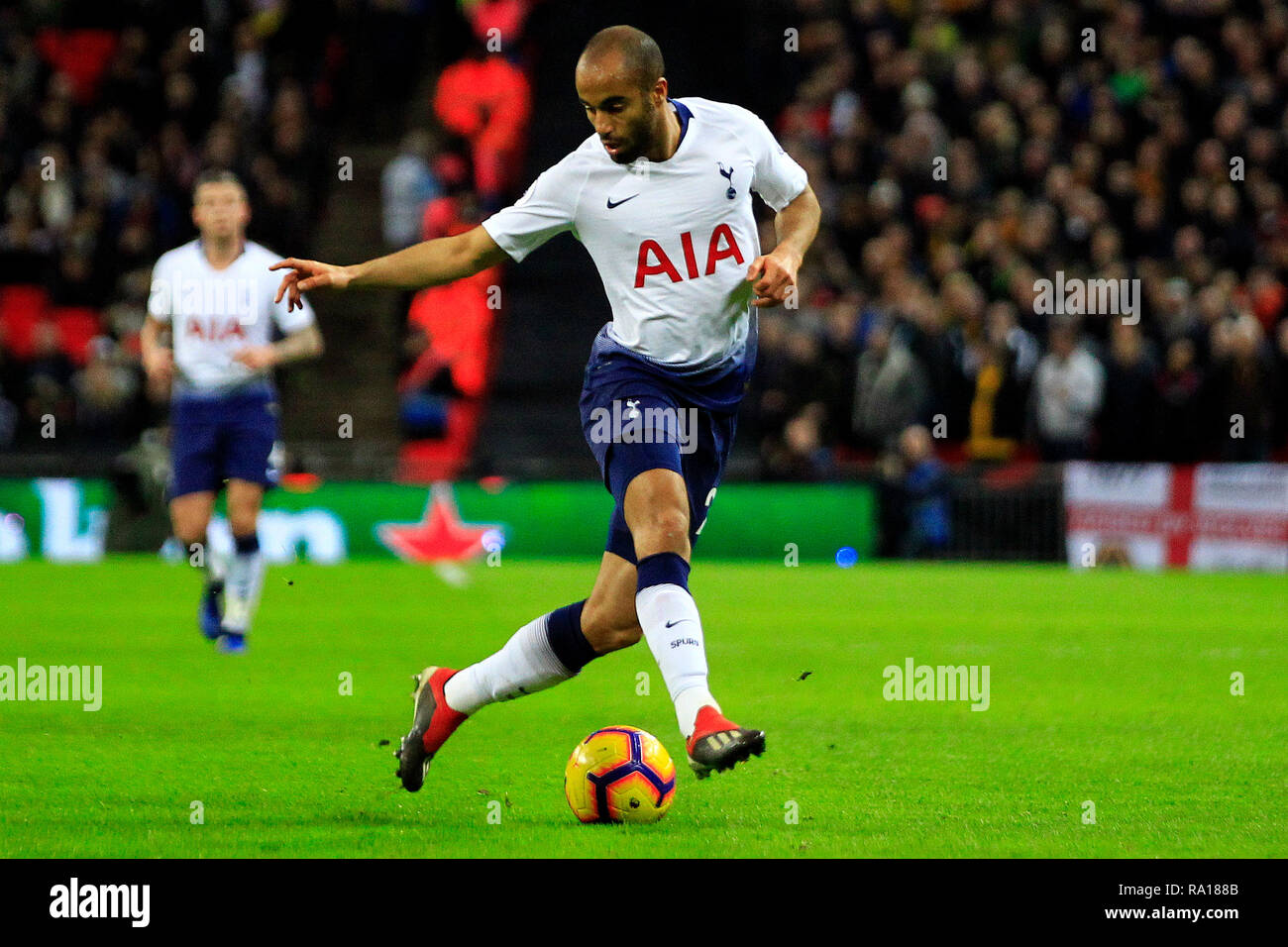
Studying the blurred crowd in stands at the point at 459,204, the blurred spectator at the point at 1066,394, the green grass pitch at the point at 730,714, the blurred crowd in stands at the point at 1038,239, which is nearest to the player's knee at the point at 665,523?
the green grass pitch at the point at 730,714

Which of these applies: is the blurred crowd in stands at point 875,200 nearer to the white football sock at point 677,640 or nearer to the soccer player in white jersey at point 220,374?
the soccer player in white jersey at point 220,374

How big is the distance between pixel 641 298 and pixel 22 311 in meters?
17.2

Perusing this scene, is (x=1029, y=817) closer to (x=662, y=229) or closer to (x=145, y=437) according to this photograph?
(x=662, y=229)

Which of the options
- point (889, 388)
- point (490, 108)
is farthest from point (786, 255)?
point (490, 108)

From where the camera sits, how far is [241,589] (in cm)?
1124

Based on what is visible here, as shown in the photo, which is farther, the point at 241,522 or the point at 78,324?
the point at 78,324

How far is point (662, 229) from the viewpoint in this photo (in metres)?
6.43

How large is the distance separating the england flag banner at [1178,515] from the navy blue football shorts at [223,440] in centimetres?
969

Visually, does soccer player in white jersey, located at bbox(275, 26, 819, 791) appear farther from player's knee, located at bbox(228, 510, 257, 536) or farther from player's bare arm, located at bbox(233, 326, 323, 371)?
player's knee, located at bbox(228, 510, 257, 536)

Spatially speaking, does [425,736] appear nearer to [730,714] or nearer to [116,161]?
[730,714]

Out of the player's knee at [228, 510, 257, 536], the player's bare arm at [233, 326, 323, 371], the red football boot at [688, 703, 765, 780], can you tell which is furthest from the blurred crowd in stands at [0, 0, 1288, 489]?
the red football boot at [688, 703, 765, 780]

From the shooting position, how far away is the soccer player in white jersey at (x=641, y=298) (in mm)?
6215

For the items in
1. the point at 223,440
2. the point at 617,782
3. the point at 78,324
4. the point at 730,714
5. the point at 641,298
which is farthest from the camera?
the point at 78,324

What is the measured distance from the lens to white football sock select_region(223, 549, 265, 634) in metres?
11.2
